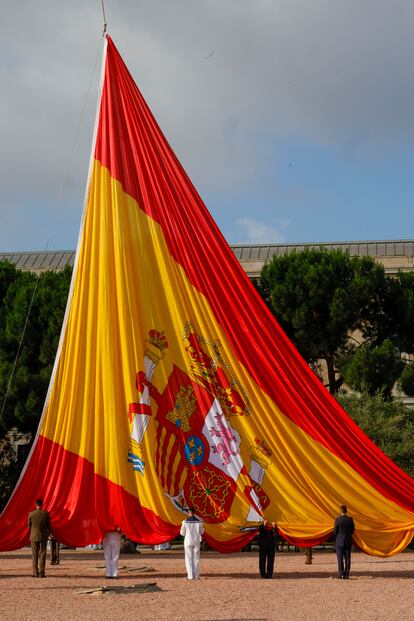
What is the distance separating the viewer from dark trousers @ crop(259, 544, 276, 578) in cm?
1756

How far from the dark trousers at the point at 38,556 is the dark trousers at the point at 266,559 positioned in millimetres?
3521

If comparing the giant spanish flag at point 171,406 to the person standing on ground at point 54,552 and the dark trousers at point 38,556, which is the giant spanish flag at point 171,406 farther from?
the person standing on ground at point 54,552

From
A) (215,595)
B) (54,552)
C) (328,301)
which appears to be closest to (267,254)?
(328,301)

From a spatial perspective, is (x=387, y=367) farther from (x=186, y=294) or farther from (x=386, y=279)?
(x=186, y=294)

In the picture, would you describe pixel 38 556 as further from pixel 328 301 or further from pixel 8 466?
pixel 328 301

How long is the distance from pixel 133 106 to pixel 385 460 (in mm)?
7311

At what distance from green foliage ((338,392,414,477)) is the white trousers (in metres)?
16.5

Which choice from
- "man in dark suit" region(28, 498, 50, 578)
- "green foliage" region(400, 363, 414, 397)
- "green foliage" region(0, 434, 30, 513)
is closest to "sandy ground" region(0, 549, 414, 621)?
"man in dark suit" region(28, 498, 50, 578)

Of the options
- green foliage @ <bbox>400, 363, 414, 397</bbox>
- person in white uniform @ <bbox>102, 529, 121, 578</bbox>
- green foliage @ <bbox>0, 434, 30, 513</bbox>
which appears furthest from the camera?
green foliage @ <bbox>400, 363, 414, 397</bbox>

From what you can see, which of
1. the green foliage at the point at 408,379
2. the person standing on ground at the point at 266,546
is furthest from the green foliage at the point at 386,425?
the person standing on ground at the point at 266,546

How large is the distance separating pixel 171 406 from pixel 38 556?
3.36 m

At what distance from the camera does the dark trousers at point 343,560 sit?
1708 centimetres

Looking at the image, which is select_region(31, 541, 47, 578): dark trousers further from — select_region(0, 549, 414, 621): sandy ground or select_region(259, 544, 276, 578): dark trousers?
select_region(259, 544, 276, 578): dark trousers

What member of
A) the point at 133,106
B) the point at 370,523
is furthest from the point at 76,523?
the point at 133,106
